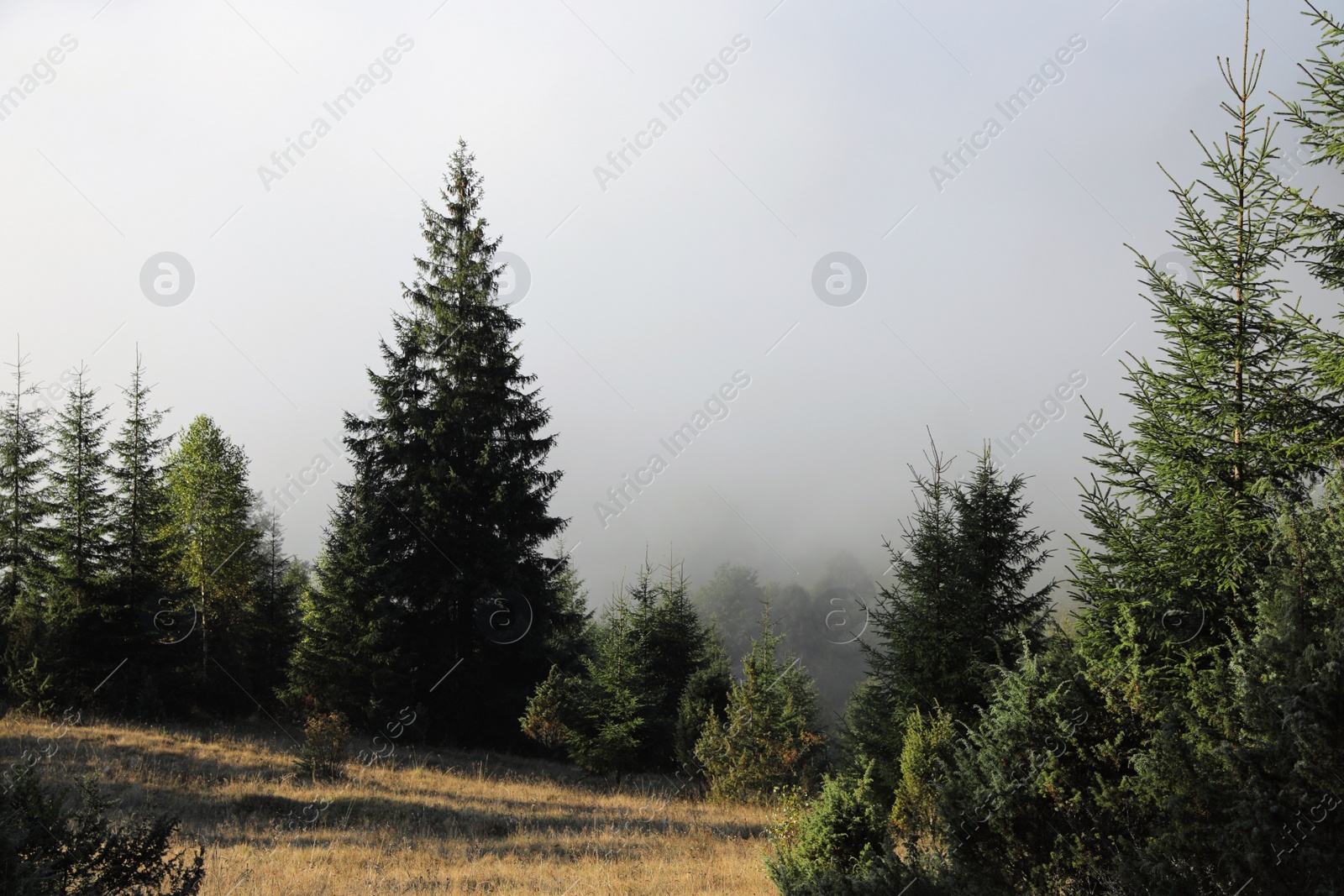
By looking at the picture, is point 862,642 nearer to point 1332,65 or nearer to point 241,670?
point 1332,65

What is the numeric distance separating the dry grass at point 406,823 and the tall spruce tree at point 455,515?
4.83 m

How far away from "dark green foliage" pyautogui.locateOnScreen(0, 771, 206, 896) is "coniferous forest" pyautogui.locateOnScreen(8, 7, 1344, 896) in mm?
27

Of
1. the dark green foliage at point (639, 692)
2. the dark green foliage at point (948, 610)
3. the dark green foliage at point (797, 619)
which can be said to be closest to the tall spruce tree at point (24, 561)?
the dark green foliage at point (639, 692)

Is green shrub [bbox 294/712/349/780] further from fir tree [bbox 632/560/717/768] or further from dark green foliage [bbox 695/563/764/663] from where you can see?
dark green foliage [bbox 695/563/764/663]

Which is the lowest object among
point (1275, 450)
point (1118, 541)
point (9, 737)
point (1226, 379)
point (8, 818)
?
point (9, 737)

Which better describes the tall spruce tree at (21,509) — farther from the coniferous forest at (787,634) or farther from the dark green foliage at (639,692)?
the dark green foliage at (639,692)

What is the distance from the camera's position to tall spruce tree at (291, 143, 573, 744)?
24.5 m

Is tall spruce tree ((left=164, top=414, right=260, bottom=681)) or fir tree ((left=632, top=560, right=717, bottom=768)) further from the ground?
tall spruce tree ((left=164, top=414, right=260, bottom=681))

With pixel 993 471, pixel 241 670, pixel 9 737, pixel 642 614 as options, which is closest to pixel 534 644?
pixel 642 614

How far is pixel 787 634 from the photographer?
21.5 metres

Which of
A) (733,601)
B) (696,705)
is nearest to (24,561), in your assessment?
(696,705)

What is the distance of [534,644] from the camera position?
26125 millimetres

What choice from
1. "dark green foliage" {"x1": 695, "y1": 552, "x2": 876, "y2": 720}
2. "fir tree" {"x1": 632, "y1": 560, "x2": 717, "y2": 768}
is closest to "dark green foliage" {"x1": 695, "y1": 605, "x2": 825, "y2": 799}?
"fir tree" {"x1": 632, "y1": 560, "x2": 717, "y2": 768}

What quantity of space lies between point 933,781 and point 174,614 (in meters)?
26.7
